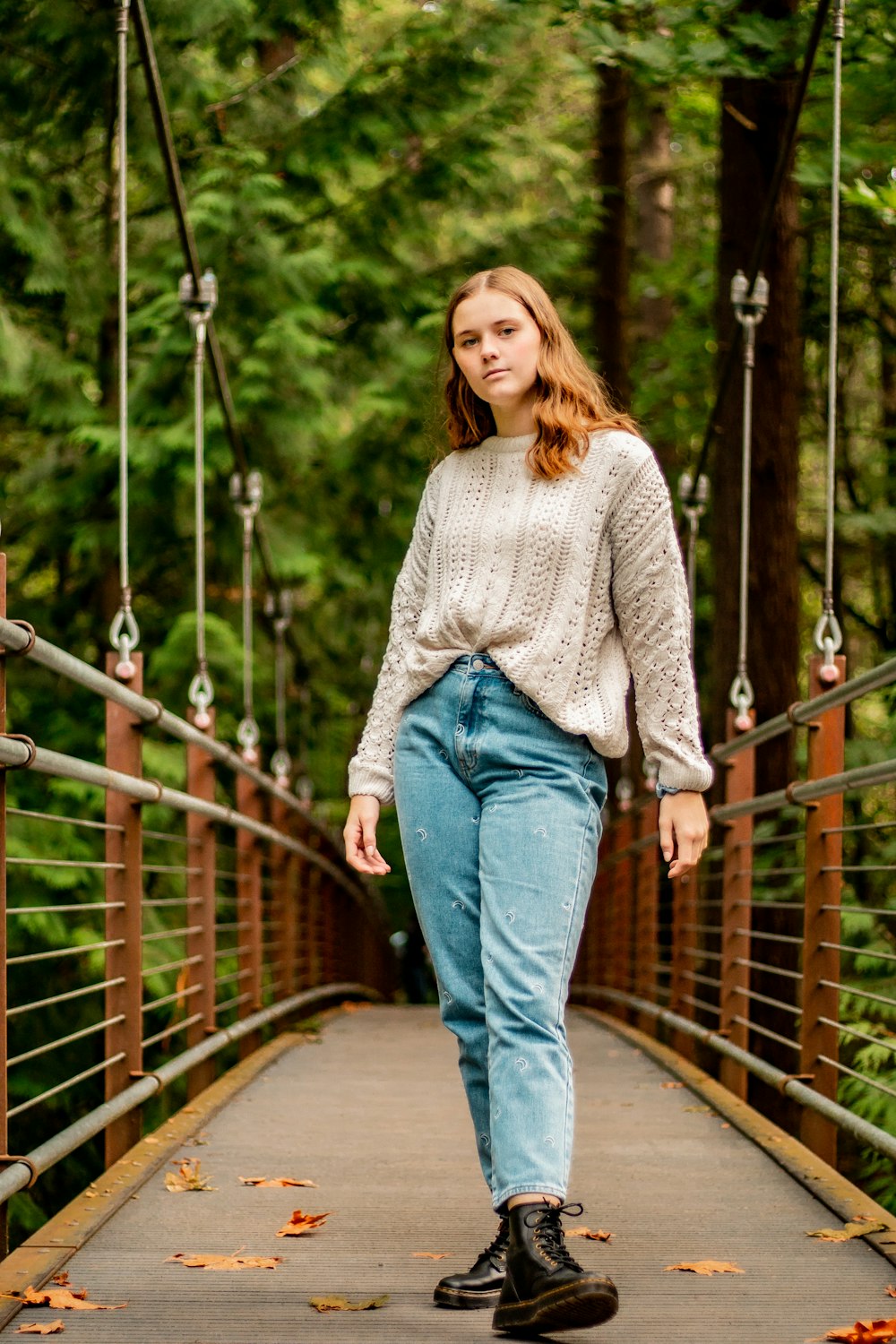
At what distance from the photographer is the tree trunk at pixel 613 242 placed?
1209 cm

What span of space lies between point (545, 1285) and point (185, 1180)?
4.12 feet

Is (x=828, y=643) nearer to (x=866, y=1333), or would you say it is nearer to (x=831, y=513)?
(x=831, y=513)

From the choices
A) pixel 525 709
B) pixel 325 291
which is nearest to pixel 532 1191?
pixel 525 709

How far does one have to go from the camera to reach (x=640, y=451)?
2.38 meters

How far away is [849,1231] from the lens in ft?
9.08

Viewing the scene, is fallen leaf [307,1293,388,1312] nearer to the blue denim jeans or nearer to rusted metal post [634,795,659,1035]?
the blue denim jeans

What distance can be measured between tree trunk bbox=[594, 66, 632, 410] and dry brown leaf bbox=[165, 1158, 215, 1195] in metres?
9.41

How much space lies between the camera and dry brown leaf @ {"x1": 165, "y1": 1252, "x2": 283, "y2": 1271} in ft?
8.38

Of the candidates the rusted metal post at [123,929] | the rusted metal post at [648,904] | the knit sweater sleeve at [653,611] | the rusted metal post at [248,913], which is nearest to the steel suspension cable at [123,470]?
the rusted metal post at [123,929]

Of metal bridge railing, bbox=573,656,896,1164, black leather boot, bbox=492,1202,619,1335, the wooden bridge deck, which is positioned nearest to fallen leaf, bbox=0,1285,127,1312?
the wooden bridge deck

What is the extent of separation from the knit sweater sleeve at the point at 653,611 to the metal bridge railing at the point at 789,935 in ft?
1.50

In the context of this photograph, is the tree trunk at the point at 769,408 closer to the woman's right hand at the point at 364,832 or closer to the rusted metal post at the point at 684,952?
the rusted metal post at the point at 684,952

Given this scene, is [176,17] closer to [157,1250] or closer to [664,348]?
[664,348]

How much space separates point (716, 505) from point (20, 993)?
364 cm
